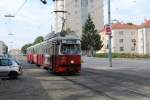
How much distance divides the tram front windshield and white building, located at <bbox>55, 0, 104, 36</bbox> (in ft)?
448

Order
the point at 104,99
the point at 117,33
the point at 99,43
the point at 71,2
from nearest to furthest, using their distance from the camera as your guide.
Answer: the point at 104,99, the point at 99,43, the point at 117,33, the point at 71,2

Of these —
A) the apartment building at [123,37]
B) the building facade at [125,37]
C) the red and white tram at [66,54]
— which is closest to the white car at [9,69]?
the red and white tram at [66,54]

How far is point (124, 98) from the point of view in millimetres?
16219

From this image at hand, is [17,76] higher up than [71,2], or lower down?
lower down

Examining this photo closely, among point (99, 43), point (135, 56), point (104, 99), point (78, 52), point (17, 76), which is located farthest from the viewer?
point (99, 43)

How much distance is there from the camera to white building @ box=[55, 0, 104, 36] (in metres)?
172

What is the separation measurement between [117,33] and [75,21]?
23.3 m

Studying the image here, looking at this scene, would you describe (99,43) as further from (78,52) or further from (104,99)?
(104,99)

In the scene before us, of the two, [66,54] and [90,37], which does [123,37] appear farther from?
[66,54]

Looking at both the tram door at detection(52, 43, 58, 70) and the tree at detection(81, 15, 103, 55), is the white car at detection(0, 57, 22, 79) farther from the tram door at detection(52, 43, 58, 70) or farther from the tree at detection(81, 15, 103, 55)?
the tree at detection(81, 15, 103, 55)

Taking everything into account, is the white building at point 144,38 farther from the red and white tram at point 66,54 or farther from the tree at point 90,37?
the red and white tram at point 66,54

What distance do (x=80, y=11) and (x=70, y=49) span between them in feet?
469

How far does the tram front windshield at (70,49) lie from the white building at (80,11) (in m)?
136

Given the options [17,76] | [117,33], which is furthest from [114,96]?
[117,33]
